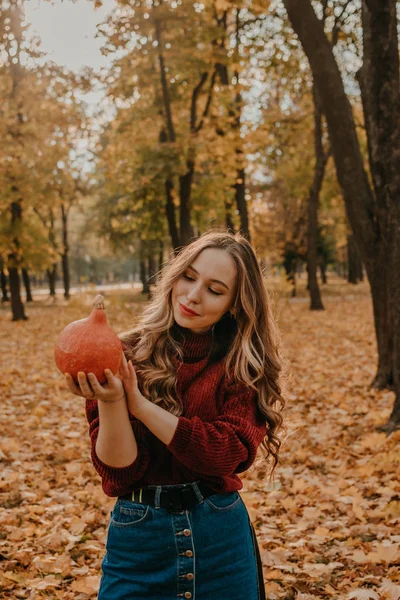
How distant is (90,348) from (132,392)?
7.3 inches

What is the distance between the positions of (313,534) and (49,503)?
203 centimetres

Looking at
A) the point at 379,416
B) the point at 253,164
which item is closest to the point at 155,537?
the point at 379,416

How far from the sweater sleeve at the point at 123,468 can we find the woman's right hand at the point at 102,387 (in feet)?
0.83

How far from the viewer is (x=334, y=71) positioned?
23.7ft

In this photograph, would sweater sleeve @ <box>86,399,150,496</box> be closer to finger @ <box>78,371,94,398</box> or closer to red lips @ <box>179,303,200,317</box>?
finger @ <box>78,371,94,398</box>

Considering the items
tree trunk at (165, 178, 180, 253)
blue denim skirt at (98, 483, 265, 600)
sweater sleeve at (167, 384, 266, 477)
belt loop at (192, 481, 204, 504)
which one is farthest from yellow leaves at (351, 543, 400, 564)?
tree trunk at (165, 178, 180, 253)

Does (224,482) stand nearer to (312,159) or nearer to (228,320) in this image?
(228,320)

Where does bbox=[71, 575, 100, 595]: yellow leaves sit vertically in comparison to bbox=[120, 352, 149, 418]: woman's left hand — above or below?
below

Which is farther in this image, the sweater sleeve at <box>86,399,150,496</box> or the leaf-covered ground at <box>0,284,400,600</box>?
the leaf-covered ground at <box>0,284,400,600</box>

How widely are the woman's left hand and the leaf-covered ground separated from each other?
6.59 ft

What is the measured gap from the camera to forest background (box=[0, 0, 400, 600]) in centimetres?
473

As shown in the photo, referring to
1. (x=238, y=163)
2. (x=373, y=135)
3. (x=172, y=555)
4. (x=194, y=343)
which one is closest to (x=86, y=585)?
(x=172, y=555)

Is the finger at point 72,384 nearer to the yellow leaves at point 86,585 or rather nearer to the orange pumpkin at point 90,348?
the orange pumpkin at point 90,348

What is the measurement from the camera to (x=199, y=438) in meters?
1.89
